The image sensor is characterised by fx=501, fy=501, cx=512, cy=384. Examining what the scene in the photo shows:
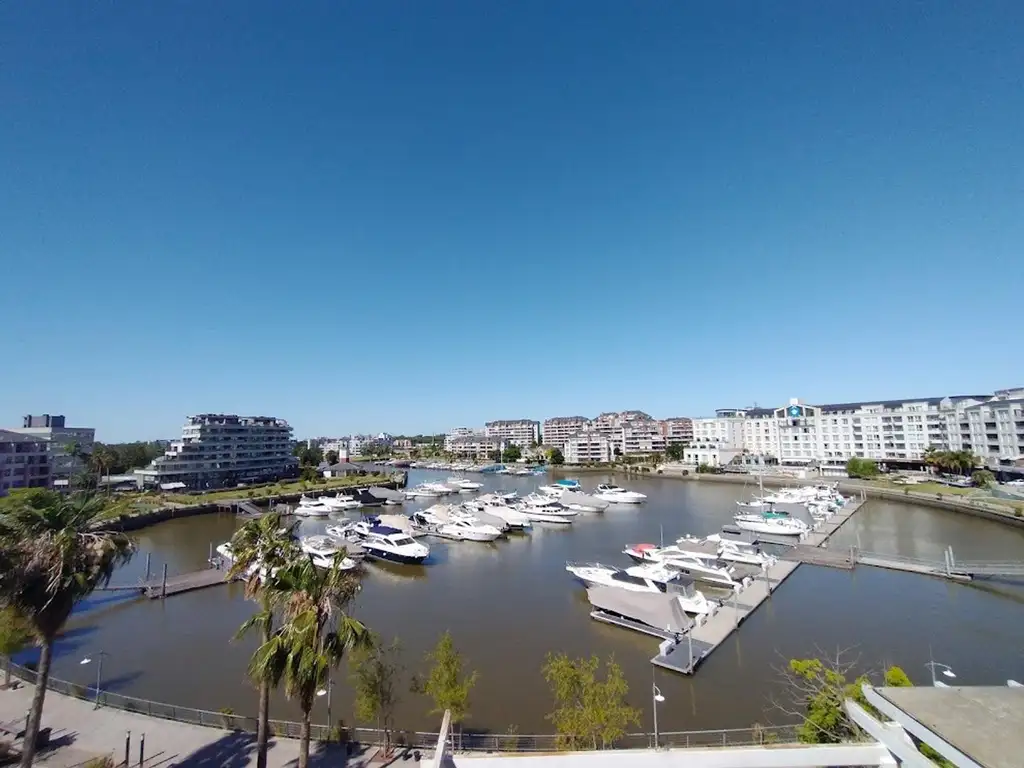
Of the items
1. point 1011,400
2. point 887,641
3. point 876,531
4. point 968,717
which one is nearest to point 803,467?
point 1011,400

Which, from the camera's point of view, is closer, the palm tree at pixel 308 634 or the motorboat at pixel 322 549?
the palm tree at pixel 308 634

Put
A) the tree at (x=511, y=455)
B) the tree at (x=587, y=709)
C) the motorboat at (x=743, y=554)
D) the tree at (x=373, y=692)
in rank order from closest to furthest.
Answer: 1. the tree at (x=587, y=709)
2. the tree at (x=373, y=692)
3. the motorboat at (x=743, y=554)
4. the tree at (x=511, y=455)

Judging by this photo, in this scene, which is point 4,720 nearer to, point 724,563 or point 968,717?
point 968,717

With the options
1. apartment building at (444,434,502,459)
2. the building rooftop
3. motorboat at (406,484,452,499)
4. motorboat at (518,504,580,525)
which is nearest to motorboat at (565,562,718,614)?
the building rooftop

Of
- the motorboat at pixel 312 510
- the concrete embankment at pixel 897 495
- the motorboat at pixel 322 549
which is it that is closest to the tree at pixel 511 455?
the concrete embankment at pixel 897 495

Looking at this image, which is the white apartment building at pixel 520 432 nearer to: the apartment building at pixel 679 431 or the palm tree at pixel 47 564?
the apartment building at pixel 679 431

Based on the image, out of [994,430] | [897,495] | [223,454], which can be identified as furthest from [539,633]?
[994,430]

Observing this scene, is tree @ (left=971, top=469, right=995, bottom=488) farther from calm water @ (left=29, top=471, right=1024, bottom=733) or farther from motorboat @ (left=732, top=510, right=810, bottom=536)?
motorboat @ (left=732, top=510, right=810, bottom=536)

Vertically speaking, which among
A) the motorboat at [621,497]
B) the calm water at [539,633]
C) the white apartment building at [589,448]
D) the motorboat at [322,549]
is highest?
the white apartment building at [589,448]

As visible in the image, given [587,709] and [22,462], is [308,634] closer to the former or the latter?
[587,709]
